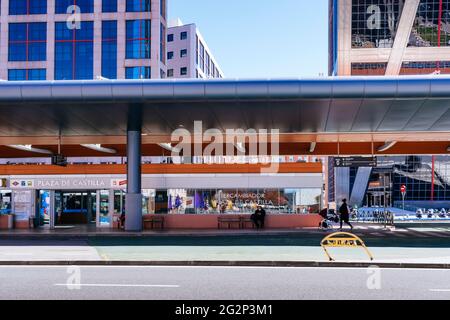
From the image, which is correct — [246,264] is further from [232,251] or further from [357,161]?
[357,161]

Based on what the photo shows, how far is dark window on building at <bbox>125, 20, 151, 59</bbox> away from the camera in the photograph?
6875cm

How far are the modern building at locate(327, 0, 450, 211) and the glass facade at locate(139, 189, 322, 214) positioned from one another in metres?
58.8

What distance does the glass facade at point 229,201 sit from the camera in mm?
25609

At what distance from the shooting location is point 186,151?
102 ft

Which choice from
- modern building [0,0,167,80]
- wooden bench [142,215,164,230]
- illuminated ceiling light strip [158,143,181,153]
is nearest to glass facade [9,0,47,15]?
modern building [0,0,167,80]

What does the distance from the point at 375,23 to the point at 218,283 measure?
8084 cm

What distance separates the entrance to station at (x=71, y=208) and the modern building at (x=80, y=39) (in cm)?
4164

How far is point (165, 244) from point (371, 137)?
47.2ft

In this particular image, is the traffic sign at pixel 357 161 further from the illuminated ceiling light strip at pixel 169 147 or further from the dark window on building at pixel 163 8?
the dark window on building at pixel 163 8

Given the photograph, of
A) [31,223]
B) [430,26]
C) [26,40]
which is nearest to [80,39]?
[26,40]

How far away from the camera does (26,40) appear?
70.4m

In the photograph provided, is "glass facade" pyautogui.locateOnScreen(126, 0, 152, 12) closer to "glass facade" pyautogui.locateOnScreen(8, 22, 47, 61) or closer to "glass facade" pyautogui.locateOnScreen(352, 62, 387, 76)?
"glass facade" pyautogui.locateOnScreen(8, 22, 47, 61)

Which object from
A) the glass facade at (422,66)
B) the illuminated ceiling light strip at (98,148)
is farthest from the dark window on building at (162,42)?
the illuminated ceiling light strip at (98,148)
